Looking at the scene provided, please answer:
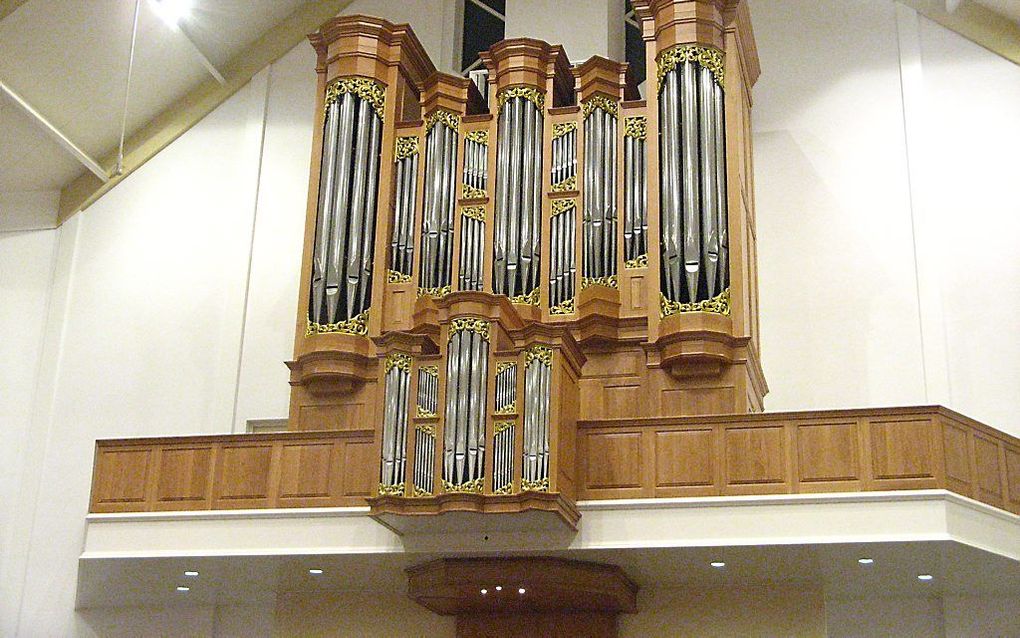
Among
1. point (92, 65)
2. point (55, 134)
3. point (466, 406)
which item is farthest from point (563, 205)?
point (55, 134)

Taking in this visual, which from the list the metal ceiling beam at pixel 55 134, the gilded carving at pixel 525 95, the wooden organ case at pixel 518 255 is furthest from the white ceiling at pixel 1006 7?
the metal ceiling beam at pixel 55 134

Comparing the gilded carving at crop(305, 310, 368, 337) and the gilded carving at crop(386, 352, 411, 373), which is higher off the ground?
the gilded carving at crop(305, 310, 368, 337)

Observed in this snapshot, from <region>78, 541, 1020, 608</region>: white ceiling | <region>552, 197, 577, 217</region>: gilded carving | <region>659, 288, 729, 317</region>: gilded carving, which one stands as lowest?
<region>78, 541, 1020, 608</region>: white ceiling

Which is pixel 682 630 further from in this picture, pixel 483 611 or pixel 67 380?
pixel 67 380

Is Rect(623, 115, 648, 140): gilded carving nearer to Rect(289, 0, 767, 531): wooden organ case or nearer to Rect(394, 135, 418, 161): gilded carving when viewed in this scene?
Rect(289, 0, 767, 531): wooden organ case

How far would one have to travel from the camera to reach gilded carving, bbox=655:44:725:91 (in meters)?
13.5

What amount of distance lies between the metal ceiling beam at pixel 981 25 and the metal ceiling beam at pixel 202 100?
6.66m

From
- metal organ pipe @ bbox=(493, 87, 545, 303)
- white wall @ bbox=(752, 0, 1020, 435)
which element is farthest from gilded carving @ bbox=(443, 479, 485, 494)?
white wall @ bbox=(752, 0, 1020, 435)

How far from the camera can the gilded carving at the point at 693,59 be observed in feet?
44.4

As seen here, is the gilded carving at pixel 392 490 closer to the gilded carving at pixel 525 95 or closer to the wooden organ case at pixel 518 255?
the wooden organ case at pixel 518 255

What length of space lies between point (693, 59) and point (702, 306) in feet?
8.34

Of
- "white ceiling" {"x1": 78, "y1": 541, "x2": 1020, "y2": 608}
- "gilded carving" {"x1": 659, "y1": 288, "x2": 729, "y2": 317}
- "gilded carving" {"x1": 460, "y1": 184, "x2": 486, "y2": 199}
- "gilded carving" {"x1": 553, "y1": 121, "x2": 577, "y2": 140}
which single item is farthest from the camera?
"gilded carving" {"x1": 553, "y1": 121, "x2": 577, "y2": 140}

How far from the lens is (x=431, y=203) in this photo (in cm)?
1395

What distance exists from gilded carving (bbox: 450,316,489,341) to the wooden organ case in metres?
0.02
